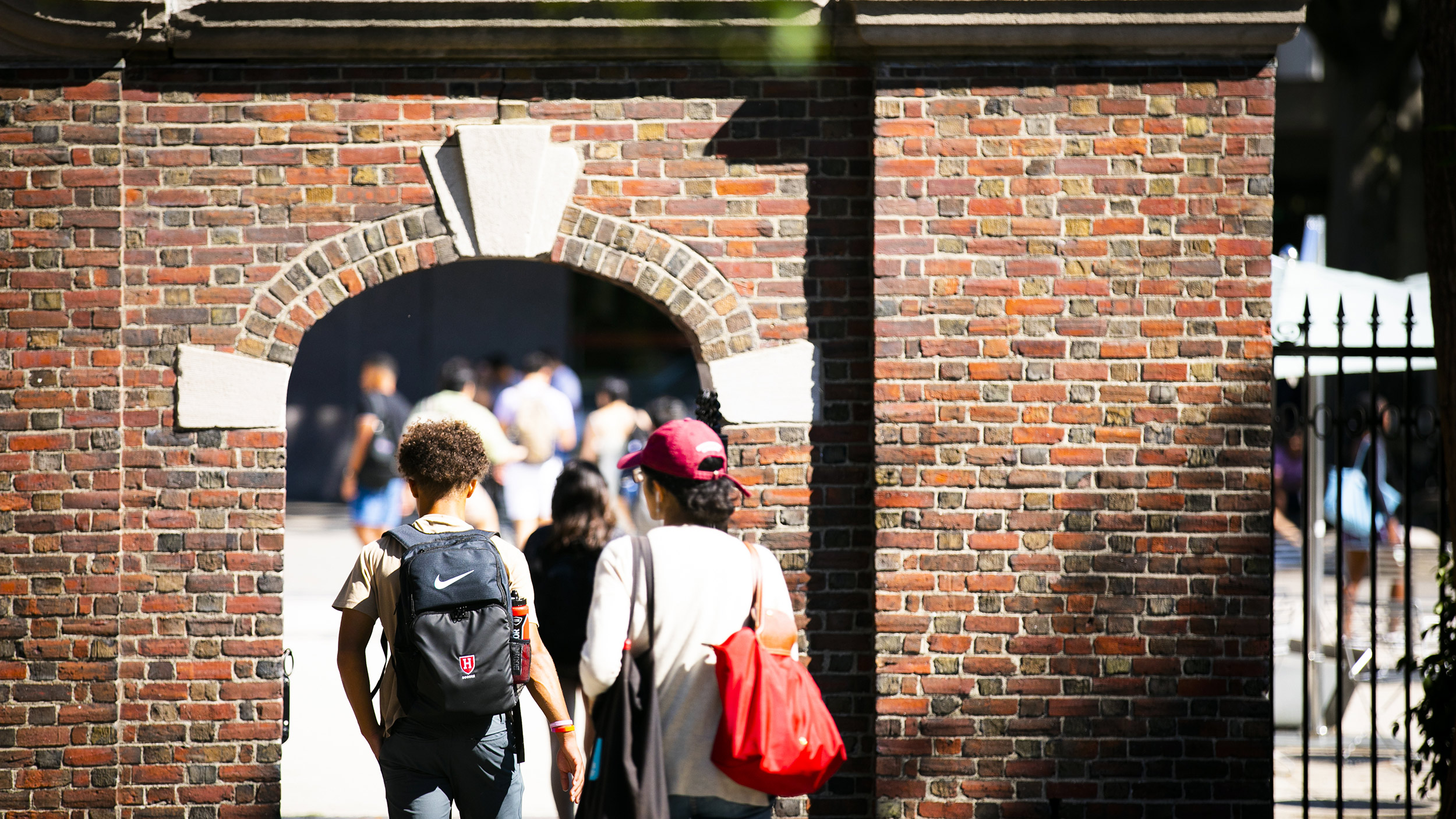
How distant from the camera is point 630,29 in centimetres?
480

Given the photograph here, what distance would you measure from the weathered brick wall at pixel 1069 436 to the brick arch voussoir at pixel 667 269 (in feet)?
1.99

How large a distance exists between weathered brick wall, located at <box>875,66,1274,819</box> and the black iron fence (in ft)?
1.10

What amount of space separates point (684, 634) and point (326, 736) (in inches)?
174

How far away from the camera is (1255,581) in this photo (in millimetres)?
4770

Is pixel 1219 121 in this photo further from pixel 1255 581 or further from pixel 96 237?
pixel 96 237

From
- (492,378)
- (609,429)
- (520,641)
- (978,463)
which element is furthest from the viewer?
(492,378)

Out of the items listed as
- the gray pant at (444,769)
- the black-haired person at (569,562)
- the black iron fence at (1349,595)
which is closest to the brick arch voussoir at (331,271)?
the black-haired person at (569,562)

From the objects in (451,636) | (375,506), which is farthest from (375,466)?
(451,636)

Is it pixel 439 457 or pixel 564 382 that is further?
pixel 564 382

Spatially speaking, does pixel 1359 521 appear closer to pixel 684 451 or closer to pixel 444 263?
pixel 444 263

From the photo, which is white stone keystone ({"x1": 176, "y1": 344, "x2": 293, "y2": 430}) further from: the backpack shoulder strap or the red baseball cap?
the red baseball cap

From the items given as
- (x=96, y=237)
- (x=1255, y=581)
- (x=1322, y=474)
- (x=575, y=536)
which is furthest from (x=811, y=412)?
(x=1322, y=474)

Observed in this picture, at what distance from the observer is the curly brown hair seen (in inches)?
138

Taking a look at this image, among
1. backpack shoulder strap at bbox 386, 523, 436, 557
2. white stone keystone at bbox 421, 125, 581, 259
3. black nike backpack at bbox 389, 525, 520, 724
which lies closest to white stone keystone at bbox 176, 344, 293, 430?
white stone keystone at bbox 421, 125, 581, 259
